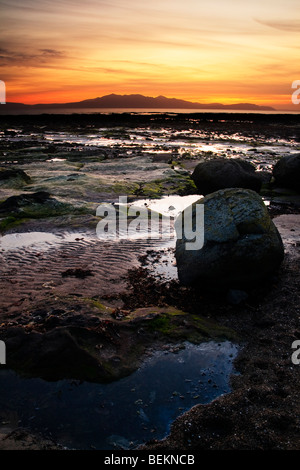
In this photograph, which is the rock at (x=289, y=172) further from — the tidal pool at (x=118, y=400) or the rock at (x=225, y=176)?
the tidal pool at (x=118, y=400)

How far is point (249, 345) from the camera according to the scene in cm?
504

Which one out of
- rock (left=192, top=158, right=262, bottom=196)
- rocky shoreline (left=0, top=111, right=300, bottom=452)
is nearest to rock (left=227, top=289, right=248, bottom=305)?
rocky shoreline (left=0, top=111, right=300, bottom=452)

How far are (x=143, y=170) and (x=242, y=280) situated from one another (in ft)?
45.2

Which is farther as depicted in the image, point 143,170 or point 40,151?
point 40,151

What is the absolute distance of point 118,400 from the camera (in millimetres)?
4039

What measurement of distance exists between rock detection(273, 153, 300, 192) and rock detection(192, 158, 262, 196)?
1.43 meters

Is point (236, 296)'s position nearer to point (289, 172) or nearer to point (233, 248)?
point (233, 248)

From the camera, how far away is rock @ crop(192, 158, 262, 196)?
14.1 meters

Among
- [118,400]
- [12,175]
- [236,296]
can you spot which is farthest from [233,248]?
[12,175]

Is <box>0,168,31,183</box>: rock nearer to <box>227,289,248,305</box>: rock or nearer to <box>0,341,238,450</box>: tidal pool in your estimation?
<box>227,289,248,305</box>: rock

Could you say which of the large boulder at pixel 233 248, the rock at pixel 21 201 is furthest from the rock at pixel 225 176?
the large boulder at pixel 233 248

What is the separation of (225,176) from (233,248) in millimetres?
8528
